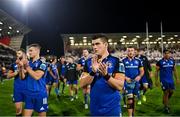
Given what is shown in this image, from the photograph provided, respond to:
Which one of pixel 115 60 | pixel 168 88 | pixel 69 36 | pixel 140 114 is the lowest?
pixel 140 114

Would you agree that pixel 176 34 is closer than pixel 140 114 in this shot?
No

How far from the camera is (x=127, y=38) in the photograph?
2817 inches

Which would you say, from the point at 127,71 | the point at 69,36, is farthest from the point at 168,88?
the point at 69,36

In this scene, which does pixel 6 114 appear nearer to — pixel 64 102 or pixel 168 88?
pixel 64 102

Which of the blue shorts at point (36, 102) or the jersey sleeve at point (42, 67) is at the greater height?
the jersey sleeve at point (42, 67)

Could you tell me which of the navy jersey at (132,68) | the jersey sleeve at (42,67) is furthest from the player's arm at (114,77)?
the navy jersey at (132,68)

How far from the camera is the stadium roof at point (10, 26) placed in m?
49.8

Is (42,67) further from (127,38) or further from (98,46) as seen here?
(127,38)

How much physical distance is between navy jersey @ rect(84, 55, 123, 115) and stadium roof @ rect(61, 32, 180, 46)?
6089cm

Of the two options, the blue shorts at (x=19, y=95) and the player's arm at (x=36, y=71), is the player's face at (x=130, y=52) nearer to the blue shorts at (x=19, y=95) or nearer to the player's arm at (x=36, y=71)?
the blue shorts at (x=19, y=95)

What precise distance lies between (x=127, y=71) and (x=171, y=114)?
100 inches

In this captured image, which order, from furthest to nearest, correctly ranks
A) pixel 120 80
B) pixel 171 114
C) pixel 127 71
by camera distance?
pixel 171 114 → pixel 127 71 → pixel 120 80

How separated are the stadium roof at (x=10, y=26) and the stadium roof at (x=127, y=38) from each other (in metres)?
9.46

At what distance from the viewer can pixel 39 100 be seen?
8.16 m
